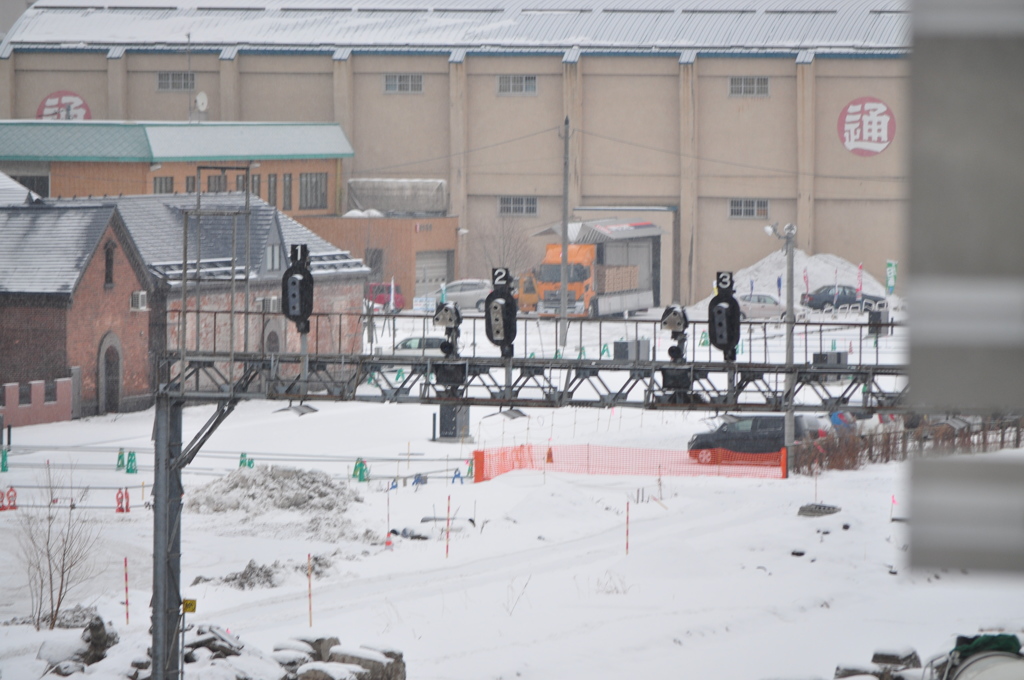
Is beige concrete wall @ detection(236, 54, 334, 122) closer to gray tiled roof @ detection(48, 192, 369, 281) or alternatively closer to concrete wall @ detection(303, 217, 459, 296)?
concrete wall @ detection(303, 217, 459, 296)

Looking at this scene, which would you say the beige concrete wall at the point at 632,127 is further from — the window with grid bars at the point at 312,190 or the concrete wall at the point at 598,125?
the window with grid bars at the point at 312,190

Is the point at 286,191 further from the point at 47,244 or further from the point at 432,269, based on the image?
the point at 47,244

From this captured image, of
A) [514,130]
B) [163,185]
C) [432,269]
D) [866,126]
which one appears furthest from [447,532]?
[866,126]

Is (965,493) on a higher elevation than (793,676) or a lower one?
higher

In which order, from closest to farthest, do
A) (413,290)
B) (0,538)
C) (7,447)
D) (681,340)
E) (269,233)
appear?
(681,340) → (0,538) → (7,447) → (269,233) → (413,290)

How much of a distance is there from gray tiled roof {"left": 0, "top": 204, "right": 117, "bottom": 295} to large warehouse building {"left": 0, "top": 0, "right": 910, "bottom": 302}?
20.3 metres

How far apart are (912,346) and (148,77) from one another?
209 feet

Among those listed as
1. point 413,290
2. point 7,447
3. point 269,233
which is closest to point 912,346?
point 7,447

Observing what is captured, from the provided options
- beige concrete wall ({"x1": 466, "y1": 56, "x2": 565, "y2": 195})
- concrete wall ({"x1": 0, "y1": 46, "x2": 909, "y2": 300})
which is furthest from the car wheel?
beige concrete wall ({"x1": 466, "y1": 56, "x2": 565, "y2": 195})

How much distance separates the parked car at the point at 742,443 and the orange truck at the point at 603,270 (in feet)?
65.2

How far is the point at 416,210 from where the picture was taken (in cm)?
5988

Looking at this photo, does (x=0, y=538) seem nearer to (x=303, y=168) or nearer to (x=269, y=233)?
(x=269, y=233)

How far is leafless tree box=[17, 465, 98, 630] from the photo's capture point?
70.0 feet

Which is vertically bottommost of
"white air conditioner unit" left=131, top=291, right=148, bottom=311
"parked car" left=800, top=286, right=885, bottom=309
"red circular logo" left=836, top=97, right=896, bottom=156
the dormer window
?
"white air conditioner unit" left=131, top=291, right=148, bottom=311
